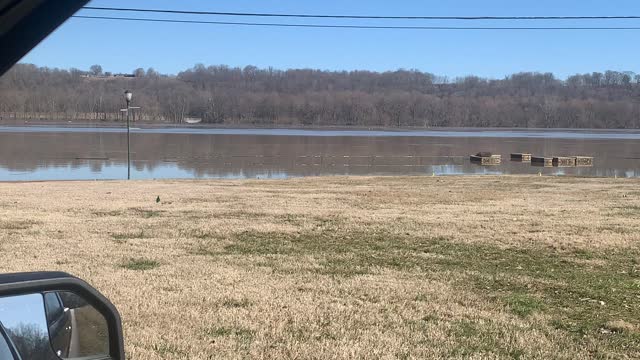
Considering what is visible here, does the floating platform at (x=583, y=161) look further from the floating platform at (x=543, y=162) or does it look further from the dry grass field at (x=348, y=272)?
the dry grass field at (x=348, y=272)

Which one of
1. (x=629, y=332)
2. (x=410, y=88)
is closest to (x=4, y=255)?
(x=629, y=332)

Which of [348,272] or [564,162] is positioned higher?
[564,162]

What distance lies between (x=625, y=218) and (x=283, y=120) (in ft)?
423

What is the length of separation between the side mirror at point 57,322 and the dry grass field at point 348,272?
2297mm

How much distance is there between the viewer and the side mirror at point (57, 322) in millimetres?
1925

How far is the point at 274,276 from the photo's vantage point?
22.2 feet

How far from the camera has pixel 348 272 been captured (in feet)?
23.0

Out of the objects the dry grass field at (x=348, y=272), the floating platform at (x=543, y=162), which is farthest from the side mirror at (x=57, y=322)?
the floating platform at (x=543, y=162)

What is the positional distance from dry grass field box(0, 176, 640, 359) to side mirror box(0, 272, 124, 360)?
230cm

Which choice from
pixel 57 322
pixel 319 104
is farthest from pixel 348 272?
pixel 319 104

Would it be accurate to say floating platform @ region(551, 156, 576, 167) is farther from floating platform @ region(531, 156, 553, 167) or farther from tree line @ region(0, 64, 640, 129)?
tree line @ region(0, 64, 640, 129)

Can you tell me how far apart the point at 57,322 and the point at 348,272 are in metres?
5.14

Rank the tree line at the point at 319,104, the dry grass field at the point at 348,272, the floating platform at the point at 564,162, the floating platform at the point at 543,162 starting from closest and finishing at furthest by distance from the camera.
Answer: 1. the dry grass field at the point at 348,272
2. the floating platform at the point at 564,162
3. the floating platform at the point at 543,162
4. the tree line at the point at 319,104

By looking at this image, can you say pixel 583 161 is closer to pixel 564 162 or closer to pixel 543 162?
pixel 564 162
